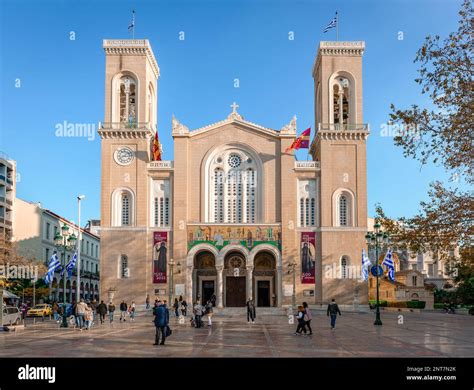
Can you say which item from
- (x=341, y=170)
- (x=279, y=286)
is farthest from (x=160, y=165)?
(x=341, y=170)

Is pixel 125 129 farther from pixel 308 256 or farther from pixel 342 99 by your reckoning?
pixel 342 99

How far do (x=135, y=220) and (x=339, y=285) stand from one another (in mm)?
18942

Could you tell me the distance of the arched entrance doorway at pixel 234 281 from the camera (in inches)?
2223

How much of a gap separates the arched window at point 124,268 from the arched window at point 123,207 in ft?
9.93

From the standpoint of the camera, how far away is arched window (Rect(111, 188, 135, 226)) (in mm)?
54938

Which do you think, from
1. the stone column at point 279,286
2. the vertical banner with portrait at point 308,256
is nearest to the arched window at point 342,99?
the vertical banner with portrait at point 308,256

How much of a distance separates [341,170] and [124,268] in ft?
70.0

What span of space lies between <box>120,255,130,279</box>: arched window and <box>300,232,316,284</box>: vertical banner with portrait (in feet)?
50.9

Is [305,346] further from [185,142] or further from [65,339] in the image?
[185,142]

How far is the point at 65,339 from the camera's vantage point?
24.1 metres

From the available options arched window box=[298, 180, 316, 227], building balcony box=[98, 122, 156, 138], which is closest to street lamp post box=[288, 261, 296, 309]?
arched window box=[298, 180, 316, 227]
